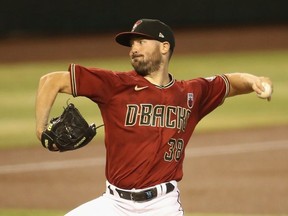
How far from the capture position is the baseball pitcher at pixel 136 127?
516 centimetres

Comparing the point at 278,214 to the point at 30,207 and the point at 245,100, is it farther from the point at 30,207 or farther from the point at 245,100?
the point at 245,100

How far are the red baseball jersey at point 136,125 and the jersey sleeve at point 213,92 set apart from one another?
1.01 feet

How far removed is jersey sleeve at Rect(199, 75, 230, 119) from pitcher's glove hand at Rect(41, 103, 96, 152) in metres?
0.86

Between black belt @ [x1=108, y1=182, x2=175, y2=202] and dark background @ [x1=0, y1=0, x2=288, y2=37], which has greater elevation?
black belt @ [x1=108, y1=182, x2=175, y2=202]

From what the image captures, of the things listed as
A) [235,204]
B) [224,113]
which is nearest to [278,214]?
[235,204]

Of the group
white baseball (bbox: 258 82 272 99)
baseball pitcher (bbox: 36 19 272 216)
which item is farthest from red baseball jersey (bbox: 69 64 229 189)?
white baseball (bbox: 258 82 272 99)

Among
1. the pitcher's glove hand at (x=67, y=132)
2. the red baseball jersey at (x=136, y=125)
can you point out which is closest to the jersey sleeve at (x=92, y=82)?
the red baseball jersey at (x=136, y=125)

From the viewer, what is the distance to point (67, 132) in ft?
16.9

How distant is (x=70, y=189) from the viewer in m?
8.91

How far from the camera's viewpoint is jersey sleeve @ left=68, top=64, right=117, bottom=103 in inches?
201

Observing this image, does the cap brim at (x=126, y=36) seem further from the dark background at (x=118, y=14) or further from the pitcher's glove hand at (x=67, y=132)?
the dark background at (x=118, y=14)

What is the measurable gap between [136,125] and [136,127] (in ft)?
0.04

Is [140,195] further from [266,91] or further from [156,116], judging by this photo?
[266,91]

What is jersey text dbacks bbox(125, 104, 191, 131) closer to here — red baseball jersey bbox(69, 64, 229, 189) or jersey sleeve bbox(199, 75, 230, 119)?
red baseball jersey bbox(69, 64, 229, 189)
